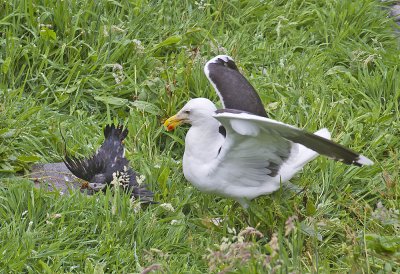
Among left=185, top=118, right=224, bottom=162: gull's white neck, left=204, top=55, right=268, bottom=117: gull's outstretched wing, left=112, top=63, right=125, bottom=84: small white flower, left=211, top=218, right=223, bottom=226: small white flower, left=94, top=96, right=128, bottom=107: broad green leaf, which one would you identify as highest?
left=204, top=55, right=268, bottom=117: gull's outstretched wing

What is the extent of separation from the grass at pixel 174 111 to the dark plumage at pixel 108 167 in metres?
0.11

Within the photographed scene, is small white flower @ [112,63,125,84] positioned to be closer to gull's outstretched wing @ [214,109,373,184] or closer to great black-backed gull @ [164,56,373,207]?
great black-backed gull @ [164,56,373,207]

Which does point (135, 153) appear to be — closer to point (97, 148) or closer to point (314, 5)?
point (97, 148)

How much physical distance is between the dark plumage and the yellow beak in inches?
11.8

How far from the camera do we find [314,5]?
701 cm

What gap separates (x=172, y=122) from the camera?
5270mm

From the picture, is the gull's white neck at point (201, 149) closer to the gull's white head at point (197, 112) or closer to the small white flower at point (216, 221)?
the gull's white head at point (197, 112)

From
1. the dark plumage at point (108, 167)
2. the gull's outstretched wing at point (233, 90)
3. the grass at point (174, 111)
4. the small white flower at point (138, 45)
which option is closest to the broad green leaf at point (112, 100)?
the grass at point (174, 111)

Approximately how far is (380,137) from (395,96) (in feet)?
1.52

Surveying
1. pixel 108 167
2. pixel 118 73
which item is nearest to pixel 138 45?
pixel 118 73

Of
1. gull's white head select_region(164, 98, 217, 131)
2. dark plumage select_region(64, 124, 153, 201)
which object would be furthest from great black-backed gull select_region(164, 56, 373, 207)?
dark plumage select_region(64, 124, 153, 201)

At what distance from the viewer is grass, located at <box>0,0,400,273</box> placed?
4.61m

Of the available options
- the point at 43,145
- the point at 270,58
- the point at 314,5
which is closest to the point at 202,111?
the point at 43,145

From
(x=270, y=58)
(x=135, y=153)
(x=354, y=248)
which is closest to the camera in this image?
(x=354, y=248)
